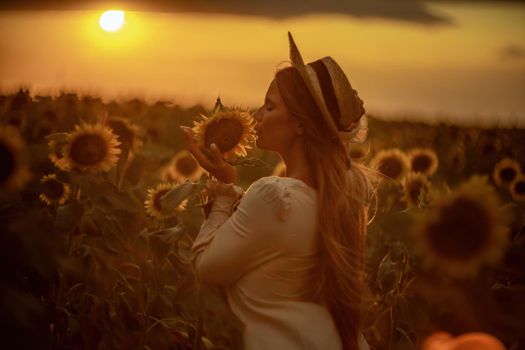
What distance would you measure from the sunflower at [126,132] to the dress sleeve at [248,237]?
5.77ft

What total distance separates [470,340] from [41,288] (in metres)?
1.87

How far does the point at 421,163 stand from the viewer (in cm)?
597

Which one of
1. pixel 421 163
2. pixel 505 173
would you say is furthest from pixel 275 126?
pixel 505 173

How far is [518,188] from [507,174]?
49 centimetres

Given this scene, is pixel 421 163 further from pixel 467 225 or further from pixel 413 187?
pixel 467 225

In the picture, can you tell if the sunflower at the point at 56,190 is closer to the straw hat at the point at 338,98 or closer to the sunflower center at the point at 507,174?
the straw hat at the point at 338,98

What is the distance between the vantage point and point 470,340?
6.18ft

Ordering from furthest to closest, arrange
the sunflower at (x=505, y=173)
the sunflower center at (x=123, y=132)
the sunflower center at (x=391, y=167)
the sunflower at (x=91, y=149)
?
1. the sunflower at (x=505, y=173)
2. the sunflower center at (x=391, y=167)
3. the sunflower center at (x=123, y=132)
4. the sunflower at (x=91, y=149)

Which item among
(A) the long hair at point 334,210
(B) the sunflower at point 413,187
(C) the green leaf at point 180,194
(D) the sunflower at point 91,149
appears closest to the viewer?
(A) the long hair at point 334,210

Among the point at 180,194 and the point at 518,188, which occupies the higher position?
the point at 180,194

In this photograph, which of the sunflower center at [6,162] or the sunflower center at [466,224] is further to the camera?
the sunflower center at [466,224]

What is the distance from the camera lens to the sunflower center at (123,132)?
440 centimetres

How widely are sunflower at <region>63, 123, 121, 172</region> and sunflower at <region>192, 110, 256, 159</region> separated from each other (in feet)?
3.11

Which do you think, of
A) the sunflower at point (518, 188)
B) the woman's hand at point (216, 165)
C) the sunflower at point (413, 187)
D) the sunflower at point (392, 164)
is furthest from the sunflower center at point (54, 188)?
the sunflower at point (518, 188)
